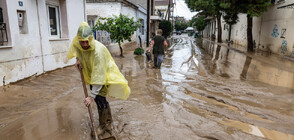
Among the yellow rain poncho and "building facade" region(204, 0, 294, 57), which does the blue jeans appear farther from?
"building facade" region(204, 0, 294, 57)

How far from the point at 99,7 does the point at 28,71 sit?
10725mm

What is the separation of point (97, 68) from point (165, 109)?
2070 millimetres

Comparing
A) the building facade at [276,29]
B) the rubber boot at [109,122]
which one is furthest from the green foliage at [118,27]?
the building facade at [276,29]

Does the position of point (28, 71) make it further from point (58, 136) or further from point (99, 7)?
point (99, 7)

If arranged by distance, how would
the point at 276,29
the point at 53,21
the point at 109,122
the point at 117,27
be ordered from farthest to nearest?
1. the point at 276,29
2. the point at 117,27
3. the point at 53,21
4. the point at 109,122

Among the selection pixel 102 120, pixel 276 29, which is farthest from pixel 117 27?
pixel 276 29

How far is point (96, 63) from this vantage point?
106 inches

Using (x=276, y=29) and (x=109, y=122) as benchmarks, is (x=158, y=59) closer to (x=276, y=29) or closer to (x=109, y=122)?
(x=109, y=122)

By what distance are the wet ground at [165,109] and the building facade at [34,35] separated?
0.46m

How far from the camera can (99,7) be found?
15594 mm

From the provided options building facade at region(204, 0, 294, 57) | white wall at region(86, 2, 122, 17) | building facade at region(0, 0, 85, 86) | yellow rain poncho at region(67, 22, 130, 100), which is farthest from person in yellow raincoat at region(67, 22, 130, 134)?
white wall at region(86, 2, 122, 17)

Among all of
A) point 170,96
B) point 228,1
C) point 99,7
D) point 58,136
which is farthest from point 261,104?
point 99,7

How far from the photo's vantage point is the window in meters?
7.29

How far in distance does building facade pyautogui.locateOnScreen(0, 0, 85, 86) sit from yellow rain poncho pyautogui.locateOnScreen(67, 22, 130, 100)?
338 centimetres
